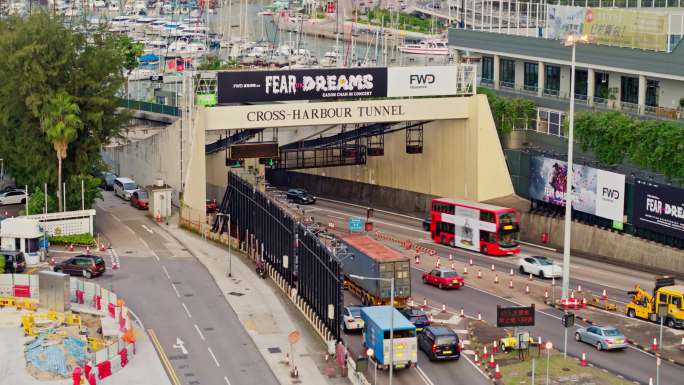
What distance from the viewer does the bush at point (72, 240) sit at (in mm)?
95000

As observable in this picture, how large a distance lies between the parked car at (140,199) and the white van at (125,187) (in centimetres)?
310

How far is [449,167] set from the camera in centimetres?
10969

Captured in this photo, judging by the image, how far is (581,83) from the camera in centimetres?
11581

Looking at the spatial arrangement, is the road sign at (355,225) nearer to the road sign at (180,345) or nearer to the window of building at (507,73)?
the road sign at (180,345)

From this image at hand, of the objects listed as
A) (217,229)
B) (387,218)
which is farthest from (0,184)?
(387,218)

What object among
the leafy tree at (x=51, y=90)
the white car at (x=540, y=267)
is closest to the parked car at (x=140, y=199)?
the leafy tree at (x=51, y=90)

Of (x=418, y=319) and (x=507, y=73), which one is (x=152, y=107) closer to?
(x=507, y=73)

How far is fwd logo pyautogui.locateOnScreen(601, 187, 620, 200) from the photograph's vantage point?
311 feet

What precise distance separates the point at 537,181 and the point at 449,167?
→ 843 centimetres

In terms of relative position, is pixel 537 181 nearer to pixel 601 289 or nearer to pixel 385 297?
pixel 601 289

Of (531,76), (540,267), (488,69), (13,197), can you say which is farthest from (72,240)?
(488,69)

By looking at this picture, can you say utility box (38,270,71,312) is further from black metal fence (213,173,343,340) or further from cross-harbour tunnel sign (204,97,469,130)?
cross-harbour tunnel sign (204,97,469,130)

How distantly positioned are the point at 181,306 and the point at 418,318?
15.9 meters

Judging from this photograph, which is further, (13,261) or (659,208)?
(659,208)
